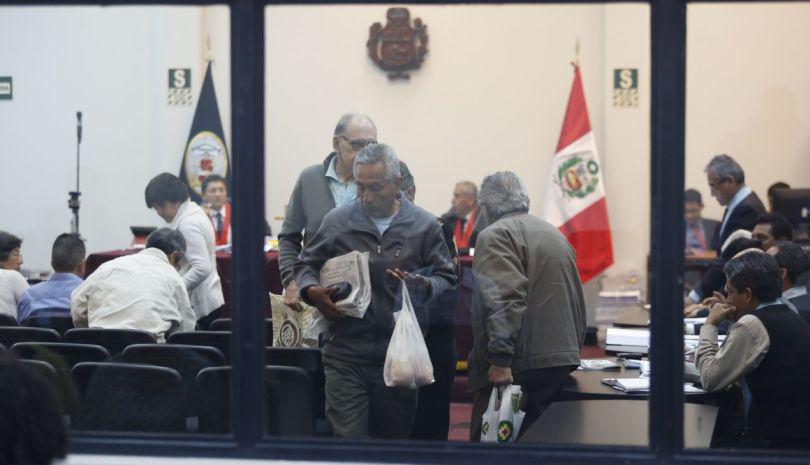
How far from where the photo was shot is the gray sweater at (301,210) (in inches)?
148

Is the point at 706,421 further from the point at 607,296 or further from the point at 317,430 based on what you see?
the point at 607,296

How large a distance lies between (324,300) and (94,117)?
449 cm

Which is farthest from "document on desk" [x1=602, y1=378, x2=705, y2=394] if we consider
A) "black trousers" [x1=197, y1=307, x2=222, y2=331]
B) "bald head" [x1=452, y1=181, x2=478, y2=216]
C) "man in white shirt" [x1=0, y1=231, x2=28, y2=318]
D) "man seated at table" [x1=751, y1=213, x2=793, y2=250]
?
"bald head" [x1=452, y1=181, x2=478, y2=216]

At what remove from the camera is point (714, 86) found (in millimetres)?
5707

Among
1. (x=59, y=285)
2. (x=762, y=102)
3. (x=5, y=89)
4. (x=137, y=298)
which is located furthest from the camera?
(x=762, y=102)

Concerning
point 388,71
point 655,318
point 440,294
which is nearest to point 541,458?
point 655,318

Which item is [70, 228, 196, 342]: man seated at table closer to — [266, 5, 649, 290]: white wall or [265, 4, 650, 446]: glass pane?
[265, 4, 650, 446]: glass pane

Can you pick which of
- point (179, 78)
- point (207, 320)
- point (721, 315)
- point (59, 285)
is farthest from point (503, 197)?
point (179, 78)

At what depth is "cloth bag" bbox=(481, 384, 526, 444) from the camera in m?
3.56

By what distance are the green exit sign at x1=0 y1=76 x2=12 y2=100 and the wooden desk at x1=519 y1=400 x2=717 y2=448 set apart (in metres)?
3.61

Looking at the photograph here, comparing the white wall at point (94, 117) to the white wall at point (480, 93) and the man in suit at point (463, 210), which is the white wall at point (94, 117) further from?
the man in suit at point (463, 210)

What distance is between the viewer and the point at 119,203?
6676mm

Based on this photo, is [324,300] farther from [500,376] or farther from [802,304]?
[802,304]

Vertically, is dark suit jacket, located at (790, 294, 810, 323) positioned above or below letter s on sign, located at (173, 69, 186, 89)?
below
